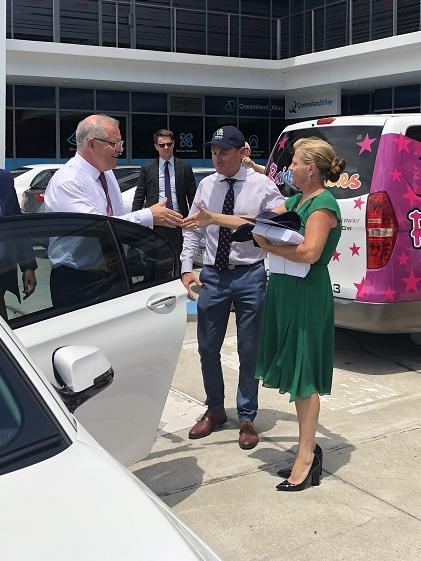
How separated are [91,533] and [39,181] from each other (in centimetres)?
1235

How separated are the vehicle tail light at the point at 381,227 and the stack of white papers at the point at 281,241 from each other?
1784 millimetres

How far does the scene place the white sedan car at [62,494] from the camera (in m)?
1.65

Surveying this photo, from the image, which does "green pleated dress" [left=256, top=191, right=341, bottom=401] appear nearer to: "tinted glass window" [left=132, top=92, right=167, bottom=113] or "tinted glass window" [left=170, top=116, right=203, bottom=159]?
"tinted glass window" [left=132, top=92, right=167, bottom=113]

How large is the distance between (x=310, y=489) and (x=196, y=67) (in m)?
19.6

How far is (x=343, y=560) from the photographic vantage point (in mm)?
3148

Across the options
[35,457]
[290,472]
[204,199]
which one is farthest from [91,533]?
[204,199]

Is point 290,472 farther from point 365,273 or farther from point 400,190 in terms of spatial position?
point 400,190

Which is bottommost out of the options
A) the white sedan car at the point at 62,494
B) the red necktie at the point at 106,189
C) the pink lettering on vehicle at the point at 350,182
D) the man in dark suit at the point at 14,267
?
the white sedan car at the point at 62,494

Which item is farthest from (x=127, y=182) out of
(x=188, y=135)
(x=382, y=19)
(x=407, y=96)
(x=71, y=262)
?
(x=188, y=135)

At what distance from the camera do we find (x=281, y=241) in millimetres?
3607

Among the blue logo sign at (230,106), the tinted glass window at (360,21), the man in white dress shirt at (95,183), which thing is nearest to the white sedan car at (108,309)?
the man in white dress shirt at (95,183)

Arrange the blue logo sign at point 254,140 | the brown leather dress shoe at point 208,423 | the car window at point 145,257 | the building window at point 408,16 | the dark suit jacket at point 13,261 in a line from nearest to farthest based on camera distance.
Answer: the dark suit jacket at point 13,261 < the car window at point 145,257 < the brown leather dress shoe at point 208,423 < the building window at point 408,16 < the blue logo sign at point 254,140

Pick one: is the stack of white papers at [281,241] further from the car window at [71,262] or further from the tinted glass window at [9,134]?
the tinted glass window at [9,134]

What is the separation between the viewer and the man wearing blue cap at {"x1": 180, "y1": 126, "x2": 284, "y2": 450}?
14.5 feet
